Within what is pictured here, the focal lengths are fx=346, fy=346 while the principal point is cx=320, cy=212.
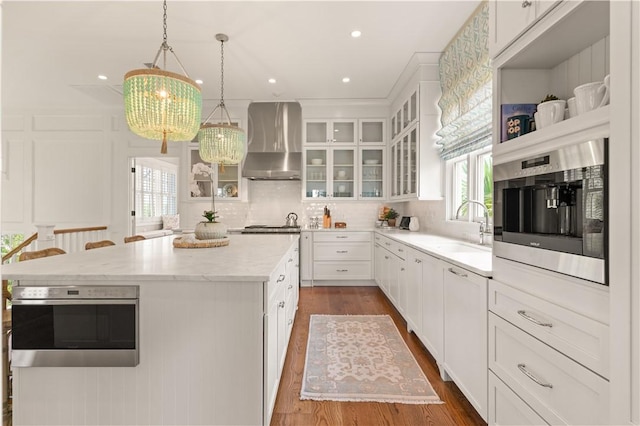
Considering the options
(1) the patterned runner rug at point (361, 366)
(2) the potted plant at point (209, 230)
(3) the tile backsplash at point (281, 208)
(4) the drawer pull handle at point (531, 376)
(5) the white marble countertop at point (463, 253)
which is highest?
(3) the tile backsplash at point (281, 208)

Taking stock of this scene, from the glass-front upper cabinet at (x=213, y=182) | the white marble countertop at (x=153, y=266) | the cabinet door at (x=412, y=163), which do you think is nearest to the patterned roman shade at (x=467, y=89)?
the cabinet door at (x=412, y=163)

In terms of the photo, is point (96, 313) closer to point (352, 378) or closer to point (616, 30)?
point (352, 378)

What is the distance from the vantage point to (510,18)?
1.59m

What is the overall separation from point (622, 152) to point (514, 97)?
2.48ft

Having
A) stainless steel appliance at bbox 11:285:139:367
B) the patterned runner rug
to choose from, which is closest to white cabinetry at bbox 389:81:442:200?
the patterned runner rug

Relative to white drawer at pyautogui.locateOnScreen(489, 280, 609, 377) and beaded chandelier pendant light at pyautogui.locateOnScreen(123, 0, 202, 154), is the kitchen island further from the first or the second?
white drawer at pyautogui.locateOnScreen(489, 280, 609, 377)

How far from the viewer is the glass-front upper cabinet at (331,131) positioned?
4961mm

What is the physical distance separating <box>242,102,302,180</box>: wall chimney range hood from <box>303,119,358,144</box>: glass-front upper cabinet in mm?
185

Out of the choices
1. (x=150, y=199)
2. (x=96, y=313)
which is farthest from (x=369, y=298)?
(x=150, y=199)

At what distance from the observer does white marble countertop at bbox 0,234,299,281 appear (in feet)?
5.18

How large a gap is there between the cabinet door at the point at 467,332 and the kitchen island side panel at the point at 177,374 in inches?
43.6

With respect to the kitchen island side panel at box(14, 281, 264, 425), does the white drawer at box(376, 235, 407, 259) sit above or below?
above

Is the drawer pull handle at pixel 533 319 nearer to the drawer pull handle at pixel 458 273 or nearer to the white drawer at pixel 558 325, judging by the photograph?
the white drawer at pixel 558 325

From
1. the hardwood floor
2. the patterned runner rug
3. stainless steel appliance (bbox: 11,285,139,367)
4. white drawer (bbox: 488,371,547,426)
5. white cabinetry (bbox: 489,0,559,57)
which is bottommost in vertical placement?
the hardwood floor
